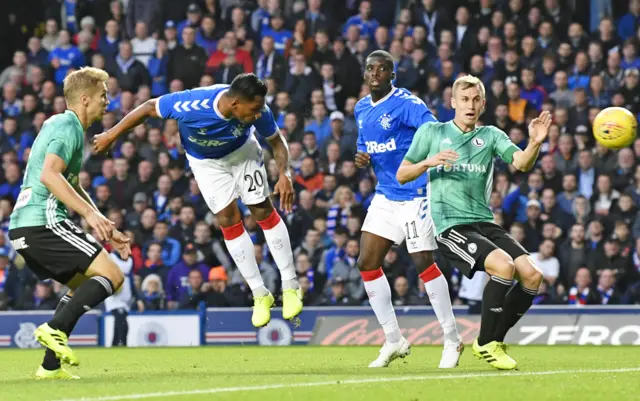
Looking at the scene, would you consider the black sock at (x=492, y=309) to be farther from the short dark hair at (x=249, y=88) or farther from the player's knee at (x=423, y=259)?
the short dark hair at (x=249, y=88)

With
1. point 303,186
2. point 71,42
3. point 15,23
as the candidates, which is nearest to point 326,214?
point 303,186

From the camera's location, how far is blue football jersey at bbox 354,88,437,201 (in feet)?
35.3

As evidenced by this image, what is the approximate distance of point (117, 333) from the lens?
1691 centimetres

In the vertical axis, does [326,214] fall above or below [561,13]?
below

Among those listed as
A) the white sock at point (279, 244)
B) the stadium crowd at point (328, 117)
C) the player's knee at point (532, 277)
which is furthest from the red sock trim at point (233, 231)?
the stadium crowd at point (328, 117)

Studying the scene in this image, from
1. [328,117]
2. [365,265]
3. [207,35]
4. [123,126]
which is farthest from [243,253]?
[207,35]

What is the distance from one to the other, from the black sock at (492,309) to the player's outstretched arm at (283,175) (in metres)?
2.09

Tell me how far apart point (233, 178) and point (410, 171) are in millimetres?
2033

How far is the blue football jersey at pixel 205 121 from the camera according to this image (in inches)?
409

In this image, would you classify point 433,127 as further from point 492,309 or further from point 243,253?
point 243,253

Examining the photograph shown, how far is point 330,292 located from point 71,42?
797 cm

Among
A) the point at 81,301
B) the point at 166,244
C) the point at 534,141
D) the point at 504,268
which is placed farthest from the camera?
the point at 166,244

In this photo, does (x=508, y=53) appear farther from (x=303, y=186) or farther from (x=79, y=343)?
(x=79, y=343)

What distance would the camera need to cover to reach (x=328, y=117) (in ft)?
63.3
